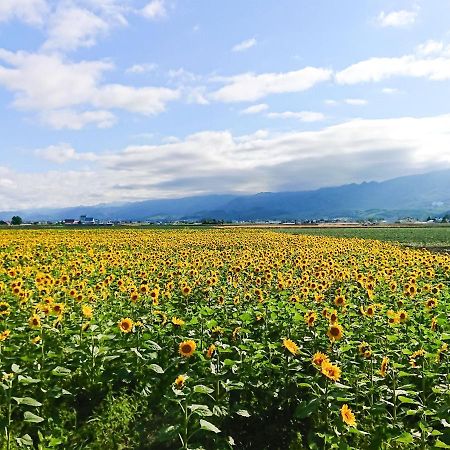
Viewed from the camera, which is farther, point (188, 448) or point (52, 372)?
point (52, 372)

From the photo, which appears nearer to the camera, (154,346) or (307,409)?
(307,409)

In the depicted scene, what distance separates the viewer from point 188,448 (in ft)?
17.4

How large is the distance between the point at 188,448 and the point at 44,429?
7.51ft

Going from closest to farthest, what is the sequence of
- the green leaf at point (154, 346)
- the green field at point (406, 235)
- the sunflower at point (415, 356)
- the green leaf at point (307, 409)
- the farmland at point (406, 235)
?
the green leaf at point (307, 409) < the sunflower at point (415, 356) < the green leaf at point (154, 346) < the farmland at point (406, 235) < the green field at point (406, 235)

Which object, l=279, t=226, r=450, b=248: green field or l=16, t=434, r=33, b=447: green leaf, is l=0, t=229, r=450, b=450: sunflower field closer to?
l=16, t=434, r=33, b=447: green leaf

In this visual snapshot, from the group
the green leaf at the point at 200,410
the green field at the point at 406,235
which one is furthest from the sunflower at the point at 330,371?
the green field at the point at 406,235

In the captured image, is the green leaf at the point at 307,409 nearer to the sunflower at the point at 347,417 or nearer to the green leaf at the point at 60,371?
the sunflower at the point at 347,417

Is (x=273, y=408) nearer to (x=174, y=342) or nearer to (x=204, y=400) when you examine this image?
(x=204, y=400)

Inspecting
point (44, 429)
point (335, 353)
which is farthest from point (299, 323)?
point (44, 429)

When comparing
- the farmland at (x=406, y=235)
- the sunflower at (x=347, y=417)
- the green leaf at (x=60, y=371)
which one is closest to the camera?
the sunflower at (x=347, y=417)

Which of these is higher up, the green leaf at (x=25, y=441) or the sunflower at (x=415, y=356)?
the sunflower at (x=415, y=356)

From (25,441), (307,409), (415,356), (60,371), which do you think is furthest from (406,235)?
(25,441)

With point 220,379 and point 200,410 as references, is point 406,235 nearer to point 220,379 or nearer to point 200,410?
point 220,379

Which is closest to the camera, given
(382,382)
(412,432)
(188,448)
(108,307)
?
(188,448)
